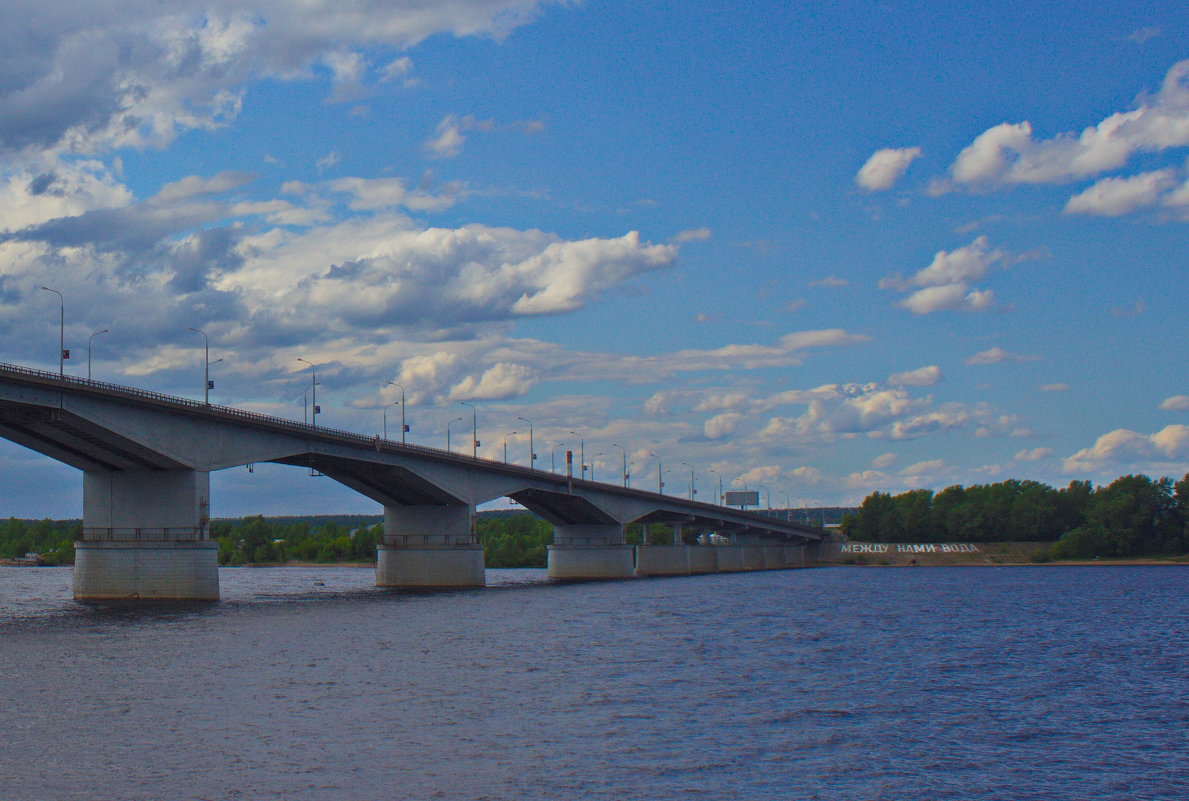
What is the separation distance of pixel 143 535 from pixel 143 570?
249 centimetres

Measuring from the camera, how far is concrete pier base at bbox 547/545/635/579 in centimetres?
14838

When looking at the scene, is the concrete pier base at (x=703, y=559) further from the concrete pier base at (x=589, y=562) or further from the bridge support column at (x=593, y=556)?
the concrete pier base at (x=589, y=562)

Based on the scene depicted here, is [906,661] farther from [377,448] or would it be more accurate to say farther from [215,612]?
[377,448]

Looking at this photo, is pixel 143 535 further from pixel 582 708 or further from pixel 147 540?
pixel 582 708

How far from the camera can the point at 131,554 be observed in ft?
253

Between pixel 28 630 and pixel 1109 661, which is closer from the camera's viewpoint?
pixel 1109 661

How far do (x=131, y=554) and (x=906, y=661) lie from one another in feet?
165

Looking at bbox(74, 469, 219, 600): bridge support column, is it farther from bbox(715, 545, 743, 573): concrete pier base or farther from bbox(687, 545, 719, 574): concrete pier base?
bbox(715, 545, 743, 573): concrete pier base

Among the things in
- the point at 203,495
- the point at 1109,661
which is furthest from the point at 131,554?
the point at 1109,661

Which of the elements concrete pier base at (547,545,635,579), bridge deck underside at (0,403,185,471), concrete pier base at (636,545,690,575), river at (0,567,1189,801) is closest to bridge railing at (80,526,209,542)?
bridge deck underside at (0,403,185,471)

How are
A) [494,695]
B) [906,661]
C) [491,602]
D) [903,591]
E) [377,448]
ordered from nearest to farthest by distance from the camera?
[494,695] → [906,661] → [491,602] → [377,448] → [903,591]

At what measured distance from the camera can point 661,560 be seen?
542 ft

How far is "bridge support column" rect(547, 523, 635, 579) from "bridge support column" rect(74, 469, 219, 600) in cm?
7276

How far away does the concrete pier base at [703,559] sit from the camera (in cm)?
17438
